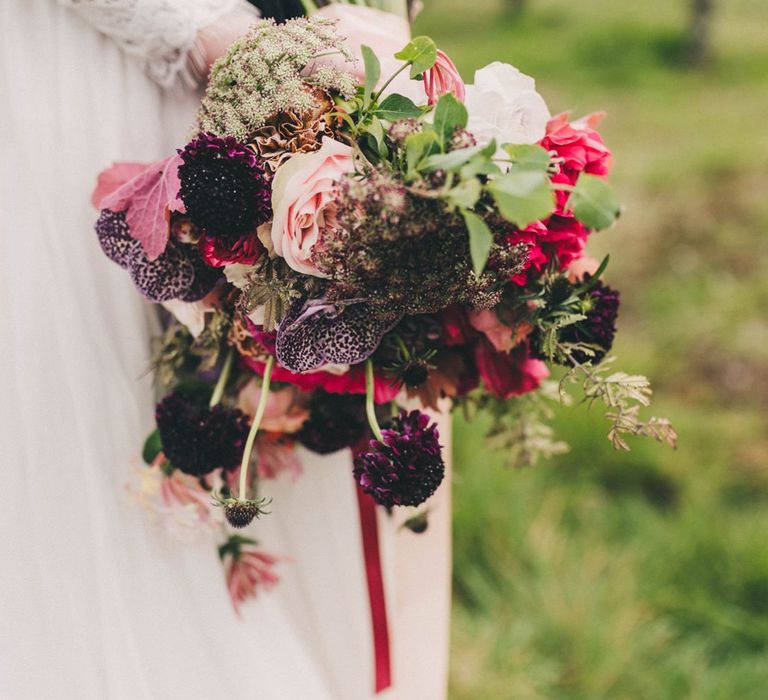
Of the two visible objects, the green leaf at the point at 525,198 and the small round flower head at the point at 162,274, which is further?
the small round flower head at the point at 162,274

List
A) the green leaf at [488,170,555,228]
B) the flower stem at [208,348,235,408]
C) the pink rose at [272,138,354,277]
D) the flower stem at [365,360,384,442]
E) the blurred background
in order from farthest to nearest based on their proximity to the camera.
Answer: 1. the blurred background
2. the flower stem at [208,348,235,408]
3. the flower stem at [365,360,384,442]
4. the pink rose at [272,138,354,277]
5. the green leaf at [488,170,555,228]

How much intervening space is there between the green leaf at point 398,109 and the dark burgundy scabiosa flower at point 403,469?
285mm

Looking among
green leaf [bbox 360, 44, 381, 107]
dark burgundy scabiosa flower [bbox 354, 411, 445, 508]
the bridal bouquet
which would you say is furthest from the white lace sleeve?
dark burgundy scabiosa flower [bbox 354, 411, 445, 508]

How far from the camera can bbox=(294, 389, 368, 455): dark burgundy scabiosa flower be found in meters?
0.94

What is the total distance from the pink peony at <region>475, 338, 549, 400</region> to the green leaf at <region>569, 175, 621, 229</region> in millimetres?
292

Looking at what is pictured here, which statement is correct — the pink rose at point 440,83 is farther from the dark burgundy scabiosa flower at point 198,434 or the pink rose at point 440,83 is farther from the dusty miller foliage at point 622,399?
the dark burgundy scabiosa flower at point 198,434

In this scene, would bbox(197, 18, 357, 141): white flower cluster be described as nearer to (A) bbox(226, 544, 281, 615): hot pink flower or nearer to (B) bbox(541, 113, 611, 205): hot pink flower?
(B) bbox(541, 113, 611, 205): hot pink flower

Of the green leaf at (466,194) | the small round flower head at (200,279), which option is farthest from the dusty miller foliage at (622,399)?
the small round flower head at (200,279)

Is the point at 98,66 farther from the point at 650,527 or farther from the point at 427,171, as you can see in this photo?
the point at 650,527

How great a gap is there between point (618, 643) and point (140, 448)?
1.27 meters

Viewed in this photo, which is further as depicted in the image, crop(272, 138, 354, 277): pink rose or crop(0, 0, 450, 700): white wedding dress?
crop(0, 0, 450, 700): white wedding dress

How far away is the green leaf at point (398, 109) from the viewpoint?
2.30 feet

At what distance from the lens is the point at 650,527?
207 centimetres

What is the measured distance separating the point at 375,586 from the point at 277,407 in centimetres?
28
